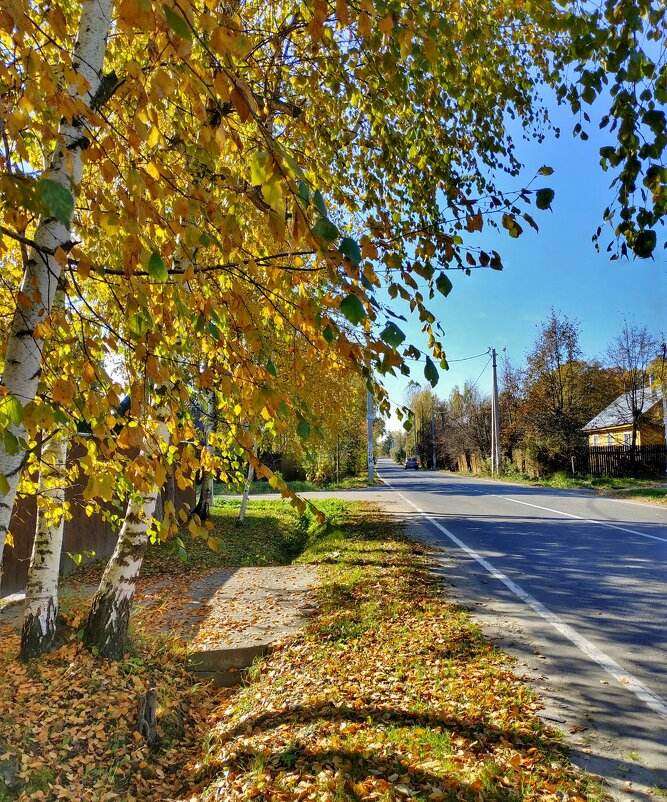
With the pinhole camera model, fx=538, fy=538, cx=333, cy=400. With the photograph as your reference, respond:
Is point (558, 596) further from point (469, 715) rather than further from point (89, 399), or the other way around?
point (89, 399)

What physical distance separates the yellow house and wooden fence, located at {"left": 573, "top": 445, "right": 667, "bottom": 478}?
246 centimetres

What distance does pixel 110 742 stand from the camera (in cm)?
431

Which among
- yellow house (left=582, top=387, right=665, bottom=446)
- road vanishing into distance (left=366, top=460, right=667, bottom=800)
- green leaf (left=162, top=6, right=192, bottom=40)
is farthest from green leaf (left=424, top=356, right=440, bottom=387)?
yellow house (left=582, top=387, right=665, bottom=446)

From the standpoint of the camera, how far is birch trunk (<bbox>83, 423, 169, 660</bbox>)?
17.2 feet

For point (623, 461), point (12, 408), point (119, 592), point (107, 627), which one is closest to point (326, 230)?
point (12, 408)

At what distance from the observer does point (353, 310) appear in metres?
1.44

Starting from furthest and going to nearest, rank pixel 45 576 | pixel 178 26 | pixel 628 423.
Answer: pixel 628 423
pixel 45 576
pixel 178 26

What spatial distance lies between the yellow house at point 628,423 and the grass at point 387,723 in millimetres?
29378

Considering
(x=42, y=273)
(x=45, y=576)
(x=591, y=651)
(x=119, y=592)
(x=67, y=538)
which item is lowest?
(x=591, y=651)

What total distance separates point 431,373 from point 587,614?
5.17 metres

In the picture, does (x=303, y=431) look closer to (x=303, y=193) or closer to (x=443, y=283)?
(x=443, y=283)

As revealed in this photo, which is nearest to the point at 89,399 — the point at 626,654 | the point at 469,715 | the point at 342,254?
the point at 342,254

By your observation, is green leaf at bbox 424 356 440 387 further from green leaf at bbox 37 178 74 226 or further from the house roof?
the house roof

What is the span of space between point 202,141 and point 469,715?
12.9ft
